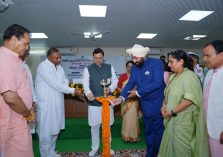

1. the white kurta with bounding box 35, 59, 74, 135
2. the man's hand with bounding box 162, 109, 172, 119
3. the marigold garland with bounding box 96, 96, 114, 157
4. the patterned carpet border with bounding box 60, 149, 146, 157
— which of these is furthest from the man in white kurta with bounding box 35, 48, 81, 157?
the man's hand with bounding box 162, 109, 172, 119

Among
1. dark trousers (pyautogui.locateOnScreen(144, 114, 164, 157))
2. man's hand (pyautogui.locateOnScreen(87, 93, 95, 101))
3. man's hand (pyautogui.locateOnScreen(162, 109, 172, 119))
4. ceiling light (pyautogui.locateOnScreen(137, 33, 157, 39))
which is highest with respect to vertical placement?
ceiling light (pyautogui.locateOnScreen(137, 33, 157, 39))

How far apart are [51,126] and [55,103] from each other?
1.12ft

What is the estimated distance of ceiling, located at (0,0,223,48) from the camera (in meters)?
5.21

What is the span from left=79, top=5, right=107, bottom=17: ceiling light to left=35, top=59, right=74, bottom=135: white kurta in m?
2.52

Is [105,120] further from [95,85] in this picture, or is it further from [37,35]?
[37,35]

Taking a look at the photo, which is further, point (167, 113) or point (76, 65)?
point (76, 65)

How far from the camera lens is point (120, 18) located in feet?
20.9

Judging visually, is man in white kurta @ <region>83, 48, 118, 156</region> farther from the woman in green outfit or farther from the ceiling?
the ceiling

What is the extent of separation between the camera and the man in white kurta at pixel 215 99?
6.45 ft

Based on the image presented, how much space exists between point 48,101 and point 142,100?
1.38 meters

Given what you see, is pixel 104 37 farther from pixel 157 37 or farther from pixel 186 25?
pixel 186 25

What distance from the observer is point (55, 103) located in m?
3.43

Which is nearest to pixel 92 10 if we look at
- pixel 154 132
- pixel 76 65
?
pixel 154 132

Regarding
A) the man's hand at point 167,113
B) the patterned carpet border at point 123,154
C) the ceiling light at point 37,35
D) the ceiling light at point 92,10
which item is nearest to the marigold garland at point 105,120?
the patterned carpet border at point 123,154
